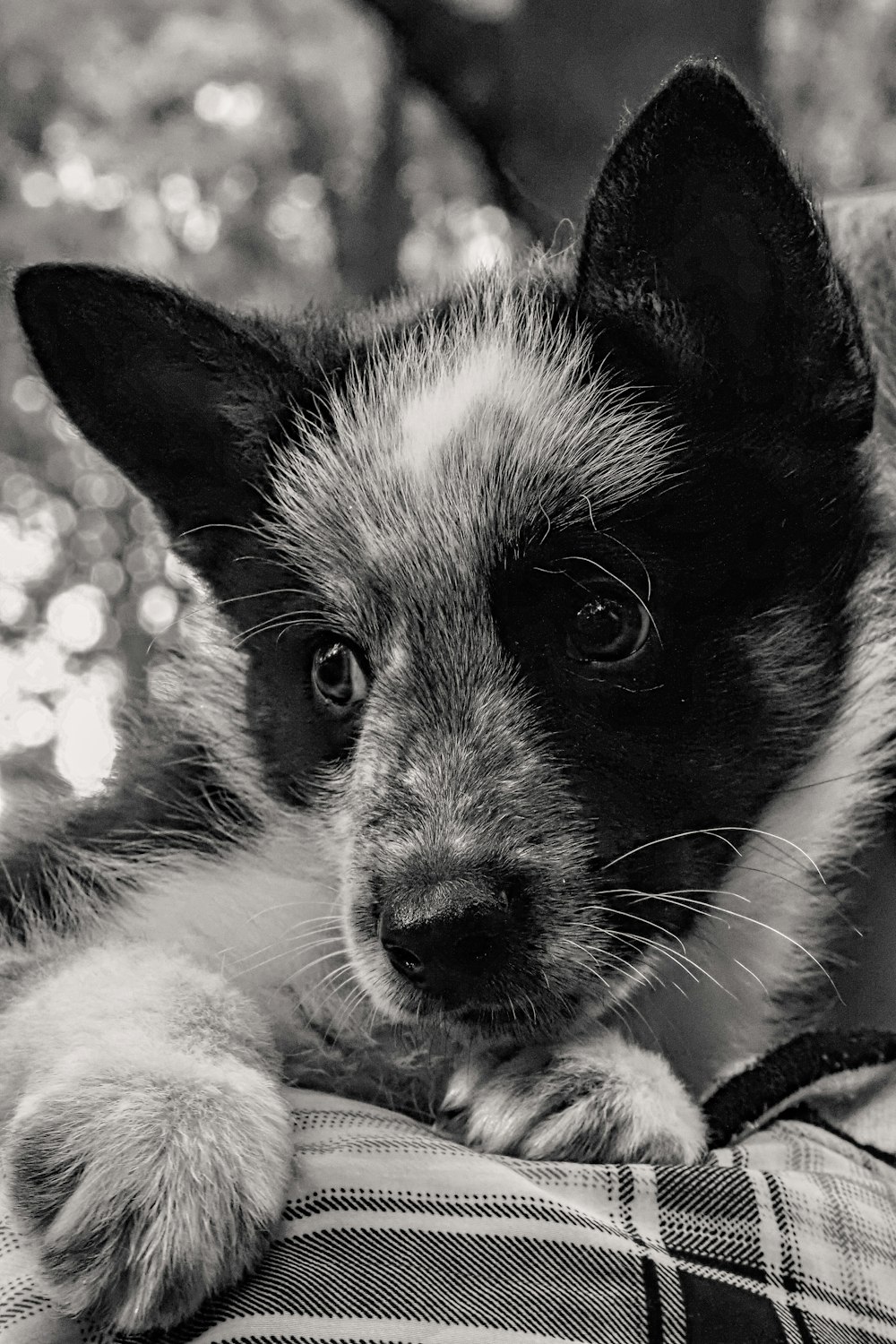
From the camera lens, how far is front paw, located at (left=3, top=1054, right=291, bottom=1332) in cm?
132

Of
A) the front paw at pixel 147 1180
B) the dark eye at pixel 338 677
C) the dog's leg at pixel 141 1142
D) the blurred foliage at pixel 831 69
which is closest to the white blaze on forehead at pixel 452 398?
the dark eye at pixel 338 677

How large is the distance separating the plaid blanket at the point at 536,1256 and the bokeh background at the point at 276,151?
4.57 ft

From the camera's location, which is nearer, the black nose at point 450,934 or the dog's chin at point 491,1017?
the black nose at point 450,934

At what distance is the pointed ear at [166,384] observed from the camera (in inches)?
86.4

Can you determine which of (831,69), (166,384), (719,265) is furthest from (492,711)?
(831,69)

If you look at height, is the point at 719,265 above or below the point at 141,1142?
above

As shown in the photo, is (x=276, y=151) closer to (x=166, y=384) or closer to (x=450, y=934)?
(x=166, y=384)

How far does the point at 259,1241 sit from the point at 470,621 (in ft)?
3.22

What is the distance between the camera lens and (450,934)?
1.69 m

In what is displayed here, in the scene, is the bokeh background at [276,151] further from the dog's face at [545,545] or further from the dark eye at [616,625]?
the dark eye at [616,625]

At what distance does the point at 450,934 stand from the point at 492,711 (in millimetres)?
396

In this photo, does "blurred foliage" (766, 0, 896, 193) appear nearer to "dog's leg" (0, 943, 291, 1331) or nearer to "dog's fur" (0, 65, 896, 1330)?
"dog's fur" (0, 65, 896, 1330)

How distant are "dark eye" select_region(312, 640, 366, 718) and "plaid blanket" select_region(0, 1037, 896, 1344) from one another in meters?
0.79

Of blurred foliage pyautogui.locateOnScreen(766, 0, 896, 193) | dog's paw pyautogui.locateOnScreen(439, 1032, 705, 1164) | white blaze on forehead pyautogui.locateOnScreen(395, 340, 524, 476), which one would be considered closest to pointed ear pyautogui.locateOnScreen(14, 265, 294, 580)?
white blaze on forehead pyautogui.locateOnScreen(395, 340, 524, 476)
